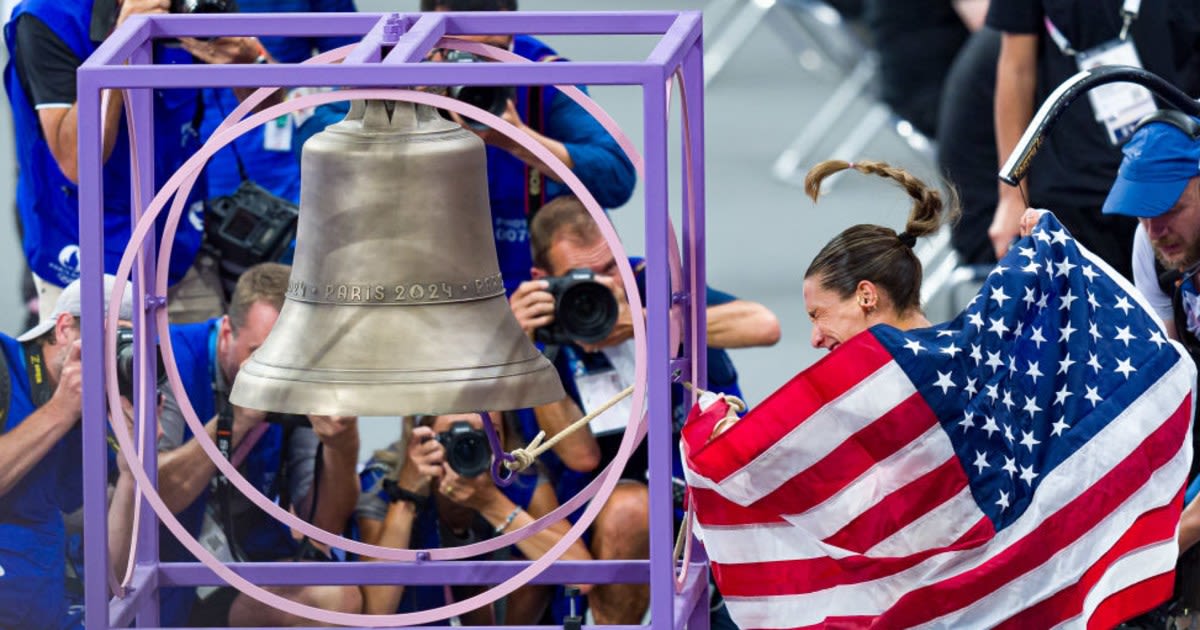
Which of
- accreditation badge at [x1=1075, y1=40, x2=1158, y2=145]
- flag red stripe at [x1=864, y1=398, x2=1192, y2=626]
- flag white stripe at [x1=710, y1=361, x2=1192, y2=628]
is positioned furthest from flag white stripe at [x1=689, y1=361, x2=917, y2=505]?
accreditation badge at [x1=1075, y1=40, x2=1158, y2=145]

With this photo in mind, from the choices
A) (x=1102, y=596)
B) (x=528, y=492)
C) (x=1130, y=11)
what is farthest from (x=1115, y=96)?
(x=1102, y=596)

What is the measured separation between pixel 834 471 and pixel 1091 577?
623 mm

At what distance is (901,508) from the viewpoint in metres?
4.73

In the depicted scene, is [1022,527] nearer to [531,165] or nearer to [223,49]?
[531,165]

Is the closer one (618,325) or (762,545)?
(762,545)

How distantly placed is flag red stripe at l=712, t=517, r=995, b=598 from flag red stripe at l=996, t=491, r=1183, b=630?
0.30 m

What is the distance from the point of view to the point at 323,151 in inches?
170

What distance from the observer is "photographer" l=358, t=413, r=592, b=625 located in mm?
6355

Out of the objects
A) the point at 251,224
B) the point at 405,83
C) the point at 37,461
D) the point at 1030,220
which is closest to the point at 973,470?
the point at 1030,220

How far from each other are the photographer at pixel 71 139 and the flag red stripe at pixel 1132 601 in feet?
9.05

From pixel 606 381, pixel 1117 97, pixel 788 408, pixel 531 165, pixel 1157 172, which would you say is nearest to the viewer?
pixel 788 408

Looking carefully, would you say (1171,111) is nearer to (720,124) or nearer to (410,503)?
(410,503)

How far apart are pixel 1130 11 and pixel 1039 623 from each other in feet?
8.95

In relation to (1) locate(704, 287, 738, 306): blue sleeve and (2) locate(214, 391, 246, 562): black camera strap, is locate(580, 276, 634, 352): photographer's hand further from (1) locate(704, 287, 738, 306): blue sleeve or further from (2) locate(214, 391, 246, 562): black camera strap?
(2) locate(214, 391, 246, 562): black camera strap
